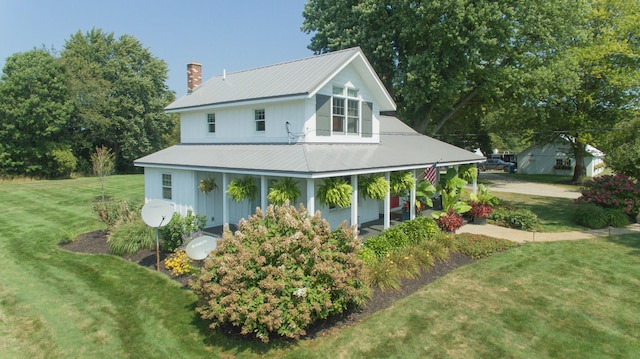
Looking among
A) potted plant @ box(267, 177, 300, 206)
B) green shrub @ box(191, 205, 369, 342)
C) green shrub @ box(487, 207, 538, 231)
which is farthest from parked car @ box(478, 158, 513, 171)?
green shrub @ box(191, 205, 369, 342)

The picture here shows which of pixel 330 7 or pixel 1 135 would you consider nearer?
pixel 330 7

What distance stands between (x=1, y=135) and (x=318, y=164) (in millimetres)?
41232

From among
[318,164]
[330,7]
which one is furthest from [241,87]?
[330,7]

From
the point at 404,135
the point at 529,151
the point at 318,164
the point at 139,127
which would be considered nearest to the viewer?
the point at 318,164

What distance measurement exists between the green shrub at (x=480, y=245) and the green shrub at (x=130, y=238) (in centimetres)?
1112

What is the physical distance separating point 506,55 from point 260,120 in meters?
20.9

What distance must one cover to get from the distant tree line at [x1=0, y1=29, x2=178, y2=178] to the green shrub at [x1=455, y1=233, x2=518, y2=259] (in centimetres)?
4076

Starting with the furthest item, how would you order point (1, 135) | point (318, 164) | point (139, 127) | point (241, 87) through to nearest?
point (139, 127), point (1, 135), point (241, 87), point (318, 164)

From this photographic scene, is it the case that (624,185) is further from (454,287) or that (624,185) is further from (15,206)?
(15,206)

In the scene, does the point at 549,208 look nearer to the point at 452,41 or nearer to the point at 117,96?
the point at 452,41

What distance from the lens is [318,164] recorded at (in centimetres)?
1200

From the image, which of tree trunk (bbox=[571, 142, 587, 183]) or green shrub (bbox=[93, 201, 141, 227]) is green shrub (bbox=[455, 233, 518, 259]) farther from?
tree trunk (bbox=[571, 142, 587, 183])

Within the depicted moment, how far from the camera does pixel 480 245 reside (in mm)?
13578

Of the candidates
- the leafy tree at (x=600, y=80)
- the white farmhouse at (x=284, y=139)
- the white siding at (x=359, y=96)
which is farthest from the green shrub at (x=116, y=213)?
the leafy tree at (x=600, y=80)
